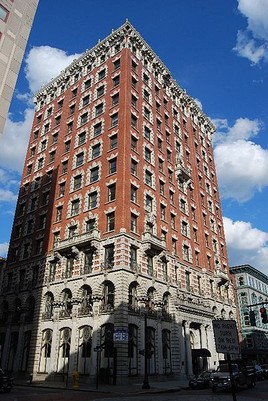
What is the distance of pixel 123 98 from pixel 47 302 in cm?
2630

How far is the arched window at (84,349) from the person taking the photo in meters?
32.4

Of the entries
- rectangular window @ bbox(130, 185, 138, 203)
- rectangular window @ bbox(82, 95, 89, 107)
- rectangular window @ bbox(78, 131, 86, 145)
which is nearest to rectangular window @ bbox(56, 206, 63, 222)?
rectangular window @ bbox(78, 131, 86, 145)

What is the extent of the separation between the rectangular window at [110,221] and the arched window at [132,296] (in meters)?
6.20

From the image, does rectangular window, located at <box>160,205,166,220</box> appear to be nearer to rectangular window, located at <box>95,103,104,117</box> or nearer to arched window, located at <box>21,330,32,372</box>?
rectangular window, located at <box>95,103,104,117</box>

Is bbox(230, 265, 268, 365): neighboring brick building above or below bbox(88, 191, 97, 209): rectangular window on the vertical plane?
below

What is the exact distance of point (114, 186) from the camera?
126 feet

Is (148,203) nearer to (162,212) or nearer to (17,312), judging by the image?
(162,212)

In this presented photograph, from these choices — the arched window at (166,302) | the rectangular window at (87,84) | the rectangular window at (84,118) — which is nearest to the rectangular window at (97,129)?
the rectangular window at (84,118)

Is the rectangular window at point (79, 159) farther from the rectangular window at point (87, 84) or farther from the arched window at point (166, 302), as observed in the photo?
the arched window at point (166, 302)

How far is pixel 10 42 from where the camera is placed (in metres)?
27.0

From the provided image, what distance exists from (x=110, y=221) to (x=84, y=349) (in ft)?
42.2

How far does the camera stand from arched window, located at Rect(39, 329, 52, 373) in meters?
36.3

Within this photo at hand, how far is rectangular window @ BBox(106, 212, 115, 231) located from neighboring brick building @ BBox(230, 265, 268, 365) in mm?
41370

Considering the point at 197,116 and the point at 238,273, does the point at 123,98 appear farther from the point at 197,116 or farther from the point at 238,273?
the point at 238,273
